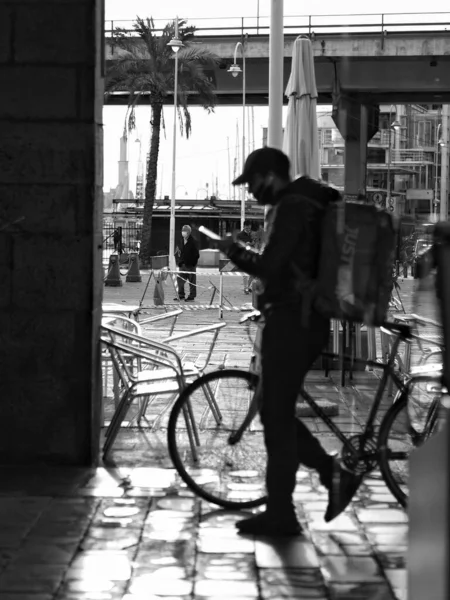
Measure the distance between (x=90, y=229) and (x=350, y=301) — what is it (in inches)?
76.3

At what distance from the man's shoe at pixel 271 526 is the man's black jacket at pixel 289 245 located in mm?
998

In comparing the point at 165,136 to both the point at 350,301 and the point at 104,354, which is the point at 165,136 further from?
the point at 350,301

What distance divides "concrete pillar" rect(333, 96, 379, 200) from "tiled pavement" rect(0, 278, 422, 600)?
767 inches

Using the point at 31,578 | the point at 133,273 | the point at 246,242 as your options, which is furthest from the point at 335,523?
the point at 133,273

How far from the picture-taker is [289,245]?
4.84 meters

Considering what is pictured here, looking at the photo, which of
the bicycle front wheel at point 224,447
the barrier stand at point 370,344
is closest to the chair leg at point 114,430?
the bicycle front wheel at point 224,447

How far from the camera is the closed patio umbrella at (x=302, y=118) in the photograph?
1082cm

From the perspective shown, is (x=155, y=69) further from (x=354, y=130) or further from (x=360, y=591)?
(x=360, y=591)

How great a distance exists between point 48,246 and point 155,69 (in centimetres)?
3587

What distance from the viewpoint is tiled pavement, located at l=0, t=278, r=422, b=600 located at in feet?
13.9

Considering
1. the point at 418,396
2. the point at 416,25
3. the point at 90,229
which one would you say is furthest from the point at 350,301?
the point at 416,25

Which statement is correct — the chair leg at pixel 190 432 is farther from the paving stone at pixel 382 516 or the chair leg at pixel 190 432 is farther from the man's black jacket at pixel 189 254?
the man's black jacket at pixel 189 254

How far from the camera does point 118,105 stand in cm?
4488

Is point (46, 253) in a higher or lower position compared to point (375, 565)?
higher
